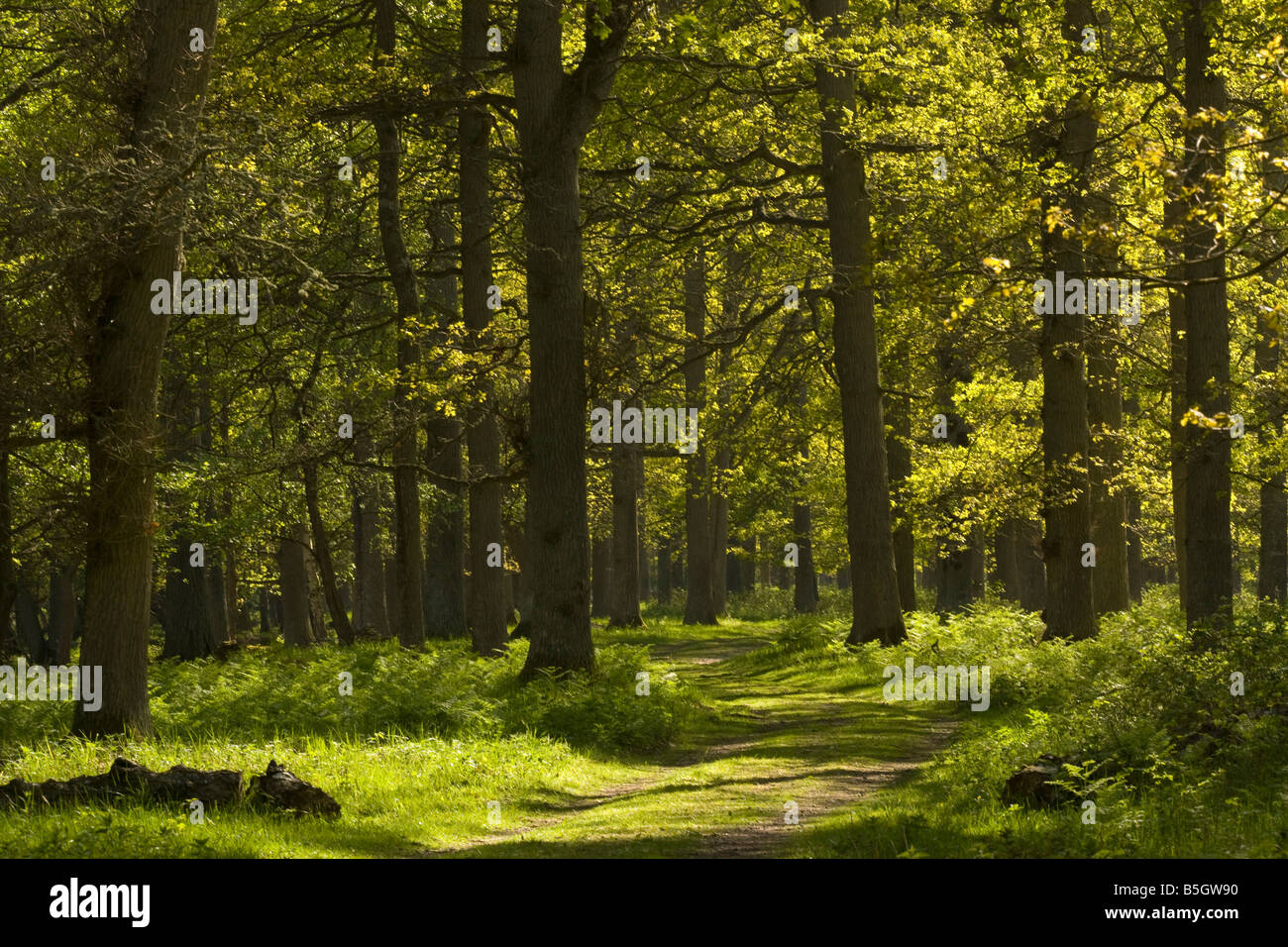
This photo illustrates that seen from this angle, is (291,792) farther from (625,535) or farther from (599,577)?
(599,577)

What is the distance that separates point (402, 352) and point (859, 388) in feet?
25.2

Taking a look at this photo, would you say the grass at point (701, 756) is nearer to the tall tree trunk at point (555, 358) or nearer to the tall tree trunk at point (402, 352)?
the tall tree trunk at point (555, 358)

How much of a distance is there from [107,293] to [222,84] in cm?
288

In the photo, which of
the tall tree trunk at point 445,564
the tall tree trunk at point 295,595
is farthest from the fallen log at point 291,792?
the tall tree trunk at point 295,595

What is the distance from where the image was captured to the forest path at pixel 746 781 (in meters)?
8.77

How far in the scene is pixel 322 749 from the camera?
38.6 feet

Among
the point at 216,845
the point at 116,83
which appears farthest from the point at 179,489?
the point at 216,845

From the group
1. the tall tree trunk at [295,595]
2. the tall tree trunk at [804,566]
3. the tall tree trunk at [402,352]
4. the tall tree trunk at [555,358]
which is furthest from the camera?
the tall tree trunk at [804,566]

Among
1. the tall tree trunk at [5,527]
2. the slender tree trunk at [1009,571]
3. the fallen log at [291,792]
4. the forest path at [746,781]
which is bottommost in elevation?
the forest path at [746,781]

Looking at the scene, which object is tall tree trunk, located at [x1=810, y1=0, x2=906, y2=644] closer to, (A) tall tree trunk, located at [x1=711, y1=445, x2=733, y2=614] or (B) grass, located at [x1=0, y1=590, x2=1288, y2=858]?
(B) grass, located at [x1=0, y1=590, x2=1288, y2=858]

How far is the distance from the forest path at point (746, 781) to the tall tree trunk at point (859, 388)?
2319 mm

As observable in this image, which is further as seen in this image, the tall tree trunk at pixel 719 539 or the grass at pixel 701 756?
the tall tree trunk at pixel 719 539

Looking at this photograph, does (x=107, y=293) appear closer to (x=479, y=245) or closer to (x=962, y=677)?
(x=479, y=245)

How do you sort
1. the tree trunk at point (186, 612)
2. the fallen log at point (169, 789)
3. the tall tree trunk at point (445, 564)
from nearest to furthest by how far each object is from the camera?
the fallen log at point (169, 789) < the tree trunk at point (186, 612) < the tall tree trunk at point (445, 564)
